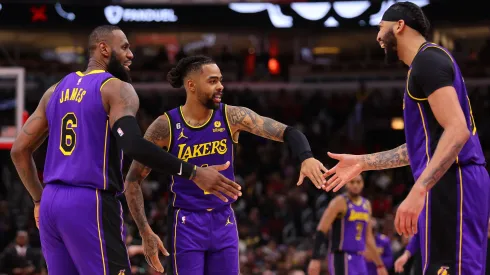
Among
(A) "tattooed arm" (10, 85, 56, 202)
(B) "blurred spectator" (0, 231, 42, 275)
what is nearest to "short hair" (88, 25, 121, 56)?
(A) "tattooed arm" (10, 85, 56, 202)

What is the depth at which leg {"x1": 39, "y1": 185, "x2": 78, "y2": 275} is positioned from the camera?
16.3 ft

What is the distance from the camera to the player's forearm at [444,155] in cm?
425

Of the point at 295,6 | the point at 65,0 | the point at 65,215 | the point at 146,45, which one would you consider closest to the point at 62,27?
the point at 65,0

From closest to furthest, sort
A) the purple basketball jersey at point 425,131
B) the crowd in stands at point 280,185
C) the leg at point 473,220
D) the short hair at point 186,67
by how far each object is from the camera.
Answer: the leg at point 473,220
the purple basketball jersey at point 425,131
the short hair at point 186,67
the crowd in stands at point 280,185

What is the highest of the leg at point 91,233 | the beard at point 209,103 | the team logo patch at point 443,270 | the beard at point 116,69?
the beard at point 116,69

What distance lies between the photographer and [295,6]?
18172 millimetres

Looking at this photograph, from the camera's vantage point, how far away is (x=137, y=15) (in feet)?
60.4

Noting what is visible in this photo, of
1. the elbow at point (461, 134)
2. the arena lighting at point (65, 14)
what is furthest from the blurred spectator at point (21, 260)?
the elbow at point (461, 134)

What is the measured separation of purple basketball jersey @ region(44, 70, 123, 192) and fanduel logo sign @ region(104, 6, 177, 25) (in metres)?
13.5

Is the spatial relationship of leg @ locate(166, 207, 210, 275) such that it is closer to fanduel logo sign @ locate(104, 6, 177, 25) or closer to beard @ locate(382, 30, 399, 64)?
beard @ locate(382, 30, 399, 64)

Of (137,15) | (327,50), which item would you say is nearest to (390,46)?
(137,15)

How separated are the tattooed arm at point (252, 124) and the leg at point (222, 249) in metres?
0.78

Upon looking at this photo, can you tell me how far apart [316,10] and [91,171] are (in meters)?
13.9

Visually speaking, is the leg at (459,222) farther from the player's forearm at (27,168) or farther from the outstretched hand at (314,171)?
the player's forearm at (27,168)
